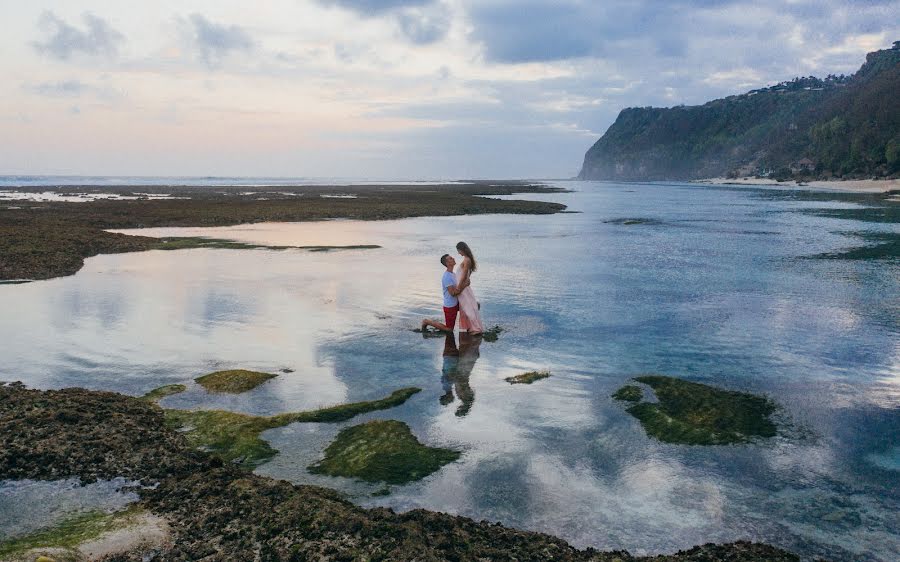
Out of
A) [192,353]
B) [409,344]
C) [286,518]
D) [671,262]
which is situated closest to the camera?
[286,518]

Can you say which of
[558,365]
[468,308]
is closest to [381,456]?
[558,365]

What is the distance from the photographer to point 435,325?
20500 millimetres

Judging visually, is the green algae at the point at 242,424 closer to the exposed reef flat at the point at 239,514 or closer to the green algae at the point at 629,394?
the exposed reef flat at the point at 239,514

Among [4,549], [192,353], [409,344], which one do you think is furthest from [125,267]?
[4,549]

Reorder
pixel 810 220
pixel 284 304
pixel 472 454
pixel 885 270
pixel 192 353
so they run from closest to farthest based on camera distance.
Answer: pixel 472 454, pixel 192 353, pixel 284 304, pixel 885 270, pixel 810 220

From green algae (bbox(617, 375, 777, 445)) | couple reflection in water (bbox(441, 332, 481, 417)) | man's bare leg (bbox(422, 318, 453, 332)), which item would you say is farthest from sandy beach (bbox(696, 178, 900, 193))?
green algae (bbox(617, 375, 777, 445))

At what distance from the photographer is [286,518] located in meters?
8.66

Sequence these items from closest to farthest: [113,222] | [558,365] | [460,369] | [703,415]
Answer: [703,415]
[460,369]
[558,365]
[113,222]

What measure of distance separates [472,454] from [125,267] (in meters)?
29.5

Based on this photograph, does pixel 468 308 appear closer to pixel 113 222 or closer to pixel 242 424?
pixel 242 424

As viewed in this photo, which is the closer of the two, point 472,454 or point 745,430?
point 472,454

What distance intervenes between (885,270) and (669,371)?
24.0 metres

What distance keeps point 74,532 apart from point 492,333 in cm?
1362

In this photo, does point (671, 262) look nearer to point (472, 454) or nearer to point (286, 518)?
point (472, 454)
